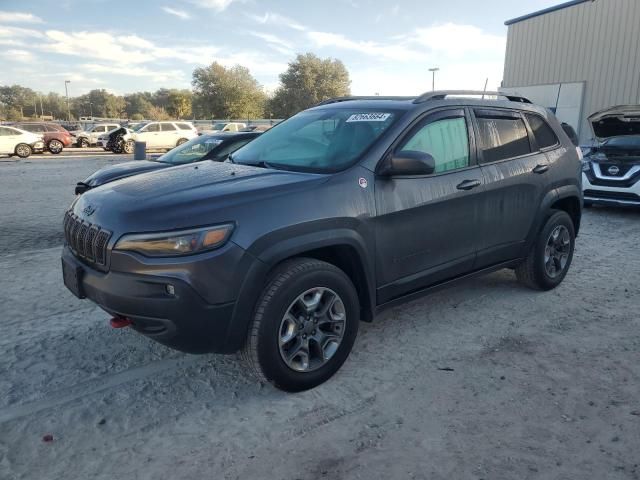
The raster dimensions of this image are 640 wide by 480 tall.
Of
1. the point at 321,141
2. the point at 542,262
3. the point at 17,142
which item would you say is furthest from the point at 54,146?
the point at 542,262

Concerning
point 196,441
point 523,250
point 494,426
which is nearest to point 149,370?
point 196,441

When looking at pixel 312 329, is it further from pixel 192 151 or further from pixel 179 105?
pixel 179 105

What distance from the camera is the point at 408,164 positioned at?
3.24 metres

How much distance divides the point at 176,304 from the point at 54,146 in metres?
26.3

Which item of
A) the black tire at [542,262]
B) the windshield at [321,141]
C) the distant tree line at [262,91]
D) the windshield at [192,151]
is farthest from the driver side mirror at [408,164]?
the distant tree line at [262,91]

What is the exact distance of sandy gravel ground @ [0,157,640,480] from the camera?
247 cm

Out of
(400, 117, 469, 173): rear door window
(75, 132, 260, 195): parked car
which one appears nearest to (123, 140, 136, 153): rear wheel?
(75, 132, 260, 195): parked car

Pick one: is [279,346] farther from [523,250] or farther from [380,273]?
[523,250]

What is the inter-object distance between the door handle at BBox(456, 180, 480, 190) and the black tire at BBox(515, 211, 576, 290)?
45.2 inches

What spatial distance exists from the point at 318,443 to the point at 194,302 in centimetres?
96

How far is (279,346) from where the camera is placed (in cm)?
291

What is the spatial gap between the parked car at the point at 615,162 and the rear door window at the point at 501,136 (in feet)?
17.0

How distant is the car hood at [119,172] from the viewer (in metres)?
7.70

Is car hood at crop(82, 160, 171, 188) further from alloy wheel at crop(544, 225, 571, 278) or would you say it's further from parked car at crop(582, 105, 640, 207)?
parked car at crop(582, 105, 640, 207)
